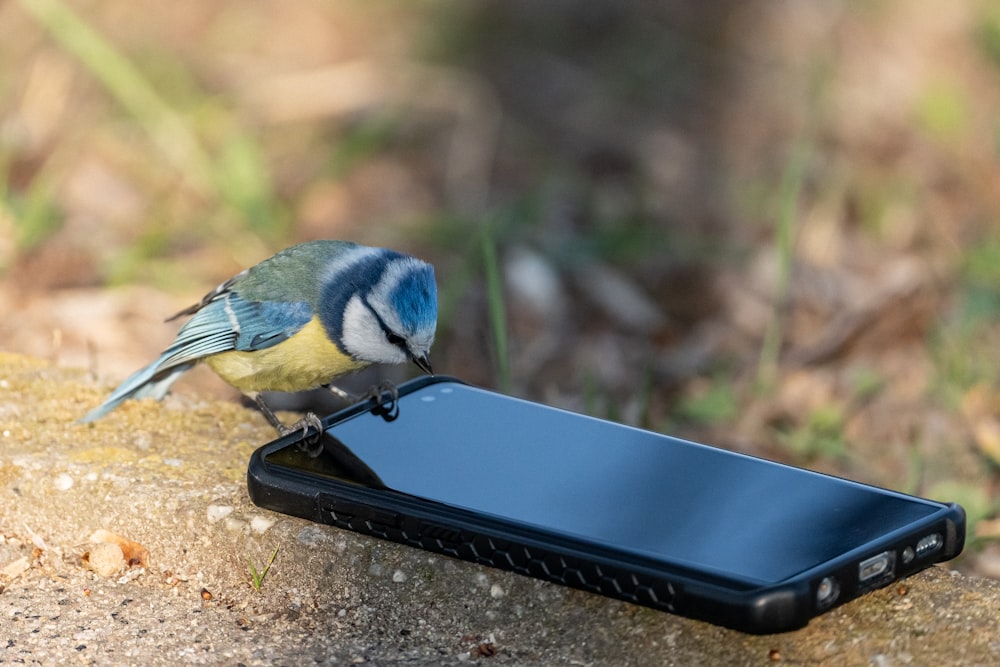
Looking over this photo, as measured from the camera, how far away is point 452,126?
6617 millimetres

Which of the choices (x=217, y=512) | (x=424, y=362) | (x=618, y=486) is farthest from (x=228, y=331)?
(x=618, y=486)

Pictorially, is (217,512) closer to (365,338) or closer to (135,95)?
(365,338)

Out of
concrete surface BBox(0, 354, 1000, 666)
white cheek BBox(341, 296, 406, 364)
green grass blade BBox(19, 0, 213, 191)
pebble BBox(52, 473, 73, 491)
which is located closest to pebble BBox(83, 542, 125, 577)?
concrete surface BBox(0, 354, 1000, 666)

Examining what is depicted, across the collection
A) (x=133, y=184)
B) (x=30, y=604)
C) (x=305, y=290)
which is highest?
(x=305, y=290)

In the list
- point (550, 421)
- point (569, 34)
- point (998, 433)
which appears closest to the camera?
point (550, 421)

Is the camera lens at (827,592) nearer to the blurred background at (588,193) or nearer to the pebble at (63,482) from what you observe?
the blurred background at (588,193)

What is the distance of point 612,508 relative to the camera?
7.77 feet

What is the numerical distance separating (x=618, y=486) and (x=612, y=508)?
11 cm

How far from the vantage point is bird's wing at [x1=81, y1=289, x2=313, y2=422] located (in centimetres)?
320

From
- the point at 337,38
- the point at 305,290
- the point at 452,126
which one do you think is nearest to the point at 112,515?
the point at 305,290

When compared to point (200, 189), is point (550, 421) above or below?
above

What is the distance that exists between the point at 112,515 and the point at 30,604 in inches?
9.7

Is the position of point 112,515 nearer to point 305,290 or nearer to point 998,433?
point 305,290

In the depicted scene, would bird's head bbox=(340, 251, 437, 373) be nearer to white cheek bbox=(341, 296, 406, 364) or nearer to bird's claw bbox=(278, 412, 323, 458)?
white cheek bbox=(341, 296, 406, 364)
